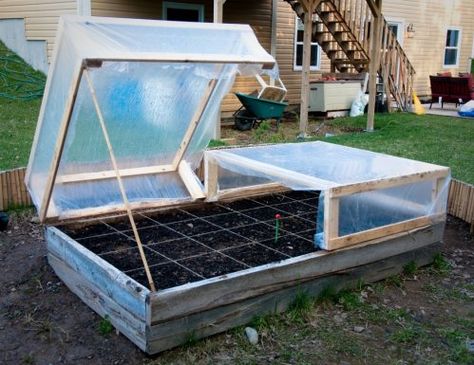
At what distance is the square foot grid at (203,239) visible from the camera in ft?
13.8

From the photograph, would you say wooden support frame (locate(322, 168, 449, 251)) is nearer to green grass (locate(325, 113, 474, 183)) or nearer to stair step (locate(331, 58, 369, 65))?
green grass (locate(325, 113, 474, 183))

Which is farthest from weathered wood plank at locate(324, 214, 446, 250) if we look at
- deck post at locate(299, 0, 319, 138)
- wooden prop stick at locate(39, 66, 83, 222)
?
deck post at locate(299, 0, 319, 138)

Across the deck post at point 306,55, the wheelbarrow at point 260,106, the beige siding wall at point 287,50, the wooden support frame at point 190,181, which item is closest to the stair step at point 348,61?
the beige siding wall at point 287,50

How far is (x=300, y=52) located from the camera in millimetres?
→ 15289

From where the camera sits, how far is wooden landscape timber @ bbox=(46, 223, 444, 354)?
3408 mm

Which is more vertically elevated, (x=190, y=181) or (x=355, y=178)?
(x=355, y=178)

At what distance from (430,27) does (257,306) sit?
18538mm

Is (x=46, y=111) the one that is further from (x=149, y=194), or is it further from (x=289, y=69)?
(x=289, y=69)

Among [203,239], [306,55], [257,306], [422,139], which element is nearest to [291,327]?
[257,306]

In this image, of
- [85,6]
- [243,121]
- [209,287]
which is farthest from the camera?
[243,121]

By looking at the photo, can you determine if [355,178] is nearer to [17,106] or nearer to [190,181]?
[190,181]

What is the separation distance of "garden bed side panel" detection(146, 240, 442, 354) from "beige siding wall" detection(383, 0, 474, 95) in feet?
48.7

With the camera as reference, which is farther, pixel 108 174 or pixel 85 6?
pixel 85 6

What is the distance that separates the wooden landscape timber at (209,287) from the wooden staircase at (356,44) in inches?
371
